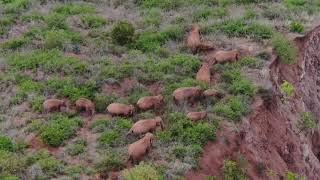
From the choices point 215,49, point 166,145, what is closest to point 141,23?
point 215,49

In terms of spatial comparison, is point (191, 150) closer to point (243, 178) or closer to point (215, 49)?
point (243, 178)

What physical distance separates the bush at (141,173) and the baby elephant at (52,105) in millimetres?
3200

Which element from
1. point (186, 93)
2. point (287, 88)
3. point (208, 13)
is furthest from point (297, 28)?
point (186, 93)

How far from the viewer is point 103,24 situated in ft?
62.2

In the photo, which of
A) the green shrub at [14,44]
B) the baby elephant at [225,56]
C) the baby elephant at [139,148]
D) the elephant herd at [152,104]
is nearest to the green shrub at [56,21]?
the green shrub at [14,44]

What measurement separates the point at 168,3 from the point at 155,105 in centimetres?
718

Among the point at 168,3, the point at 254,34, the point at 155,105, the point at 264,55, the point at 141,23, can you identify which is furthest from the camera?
the point at 168,3

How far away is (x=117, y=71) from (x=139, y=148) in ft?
12.0

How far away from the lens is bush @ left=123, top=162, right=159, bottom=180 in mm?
11312

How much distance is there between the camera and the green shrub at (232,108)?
13.6 meters

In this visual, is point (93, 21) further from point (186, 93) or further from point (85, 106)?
point (186, 93)

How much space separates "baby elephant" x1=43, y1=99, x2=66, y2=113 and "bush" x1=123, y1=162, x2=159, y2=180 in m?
3.20

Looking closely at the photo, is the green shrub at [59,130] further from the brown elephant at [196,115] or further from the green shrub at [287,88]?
the green shrub at [287,88]

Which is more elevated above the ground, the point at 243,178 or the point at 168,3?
the point at 168,3
